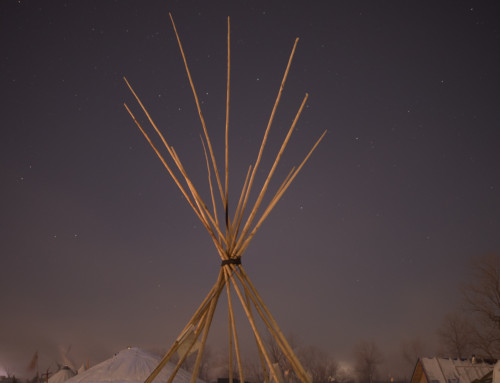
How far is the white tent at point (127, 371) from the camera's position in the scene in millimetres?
7324

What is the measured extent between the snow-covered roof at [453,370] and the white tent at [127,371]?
197 inches

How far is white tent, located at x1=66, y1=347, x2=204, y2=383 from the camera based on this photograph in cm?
732

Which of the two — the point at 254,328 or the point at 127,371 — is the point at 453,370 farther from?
the point at 254,328

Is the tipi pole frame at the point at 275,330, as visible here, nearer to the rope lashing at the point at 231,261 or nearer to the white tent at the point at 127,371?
the rope lashing at the point at 231,261

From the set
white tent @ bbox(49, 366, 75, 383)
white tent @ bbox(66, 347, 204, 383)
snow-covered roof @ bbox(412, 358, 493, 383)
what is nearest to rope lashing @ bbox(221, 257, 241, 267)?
white tent @ bbox(66, 347, 204, 383)

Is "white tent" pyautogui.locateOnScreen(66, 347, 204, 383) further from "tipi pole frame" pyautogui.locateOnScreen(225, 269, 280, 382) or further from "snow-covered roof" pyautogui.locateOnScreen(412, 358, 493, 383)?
"tipi pole frame" pyautogui.locateOnScreen(225, 269, 280, 382)

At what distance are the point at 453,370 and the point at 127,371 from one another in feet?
21.4

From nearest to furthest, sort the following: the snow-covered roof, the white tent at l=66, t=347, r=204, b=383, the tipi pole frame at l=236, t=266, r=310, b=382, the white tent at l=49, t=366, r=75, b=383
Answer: the tipi pole frame at l=236, t=266, r=310, b=382 → the white tent at l=66, t=347, r=204, b=383 → the snow-covered roof → the white tent at l=49, t=366, r=75, b=383

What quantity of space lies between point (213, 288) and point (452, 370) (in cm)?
791

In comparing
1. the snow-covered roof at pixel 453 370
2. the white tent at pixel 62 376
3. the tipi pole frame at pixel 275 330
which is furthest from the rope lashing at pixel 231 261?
the white tent at pixel 62 376

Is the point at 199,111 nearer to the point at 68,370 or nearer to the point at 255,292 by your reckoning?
the point at 255,292

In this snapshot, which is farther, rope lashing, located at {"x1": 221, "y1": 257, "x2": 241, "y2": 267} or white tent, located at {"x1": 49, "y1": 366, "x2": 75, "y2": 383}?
white tent, located at {"x1": 49, "y1": 366, "x2": 75, "y2": 383}

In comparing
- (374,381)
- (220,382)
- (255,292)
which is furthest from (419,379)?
(374,381)

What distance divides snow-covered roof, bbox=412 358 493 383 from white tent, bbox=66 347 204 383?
500 cm
